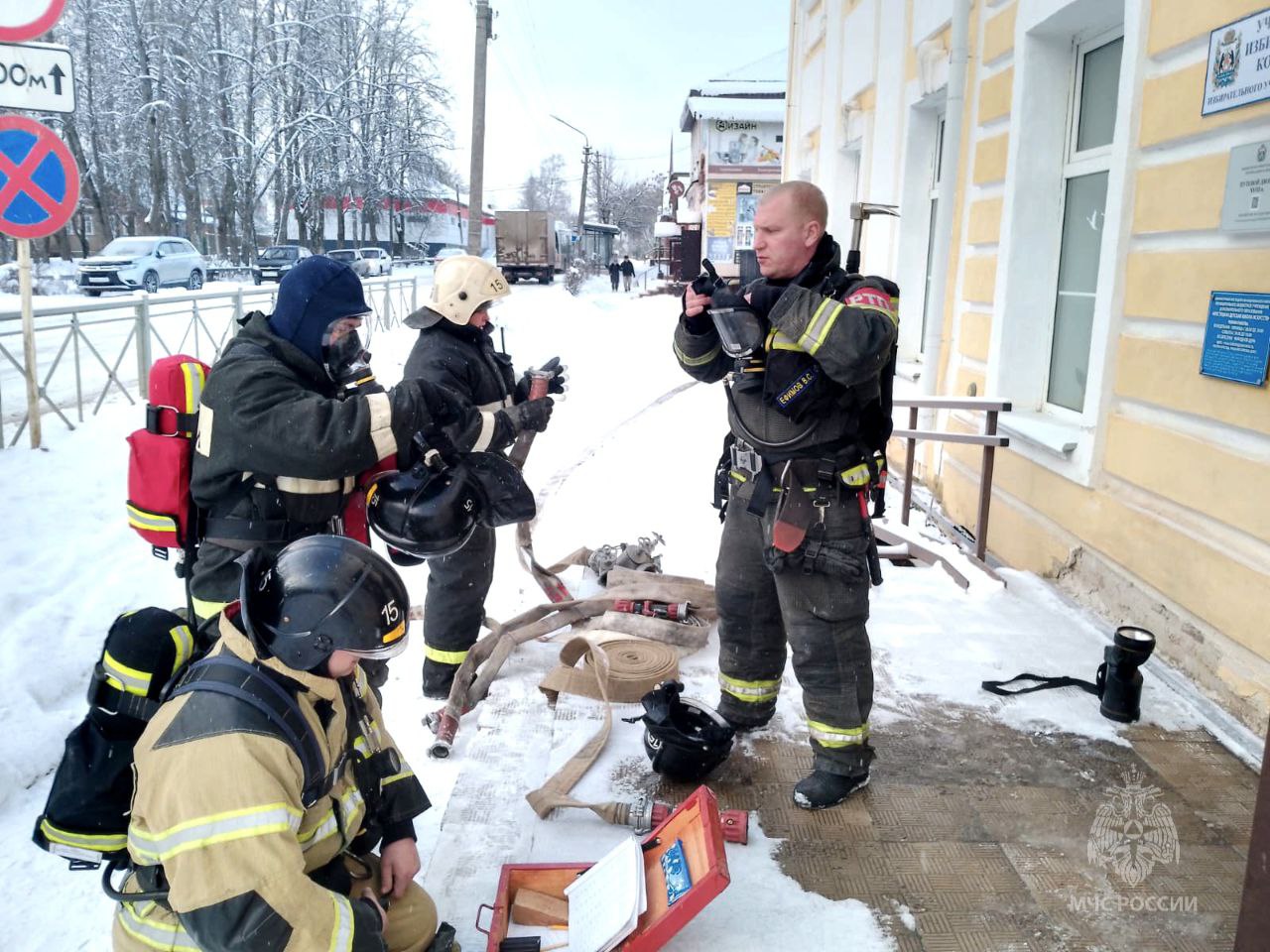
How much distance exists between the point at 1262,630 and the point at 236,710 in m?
3.22

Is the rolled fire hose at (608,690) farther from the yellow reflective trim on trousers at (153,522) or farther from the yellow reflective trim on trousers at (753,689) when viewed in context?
the yellow reflective trim on trousers at (153,522)

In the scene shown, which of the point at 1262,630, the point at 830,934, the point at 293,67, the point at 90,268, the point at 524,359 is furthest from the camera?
the point at 293,67

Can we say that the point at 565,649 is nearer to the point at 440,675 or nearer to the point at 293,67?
the point at 440,675

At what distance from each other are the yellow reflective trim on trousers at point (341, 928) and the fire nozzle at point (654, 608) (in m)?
2.67

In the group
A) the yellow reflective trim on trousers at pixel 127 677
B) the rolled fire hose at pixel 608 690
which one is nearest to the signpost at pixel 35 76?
the rolled fire hose at pixel 608 690

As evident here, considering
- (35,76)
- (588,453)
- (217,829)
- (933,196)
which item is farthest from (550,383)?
(588,453)

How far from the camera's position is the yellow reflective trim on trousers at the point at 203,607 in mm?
2898

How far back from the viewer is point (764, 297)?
2.83m

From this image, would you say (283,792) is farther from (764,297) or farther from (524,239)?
(524,239)

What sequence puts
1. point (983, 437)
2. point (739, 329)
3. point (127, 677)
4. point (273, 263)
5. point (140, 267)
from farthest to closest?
point (273, 263)
point (140, 267)
point (983, 437)
point (739, 329)
point (127, 677)

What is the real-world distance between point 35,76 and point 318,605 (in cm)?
510

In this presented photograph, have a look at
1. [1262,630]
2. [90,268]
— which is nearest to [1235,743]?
[1262,630]

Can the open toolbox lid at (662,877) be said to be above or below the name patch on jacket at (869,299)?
below

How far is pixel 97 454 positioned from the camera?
780 cm
